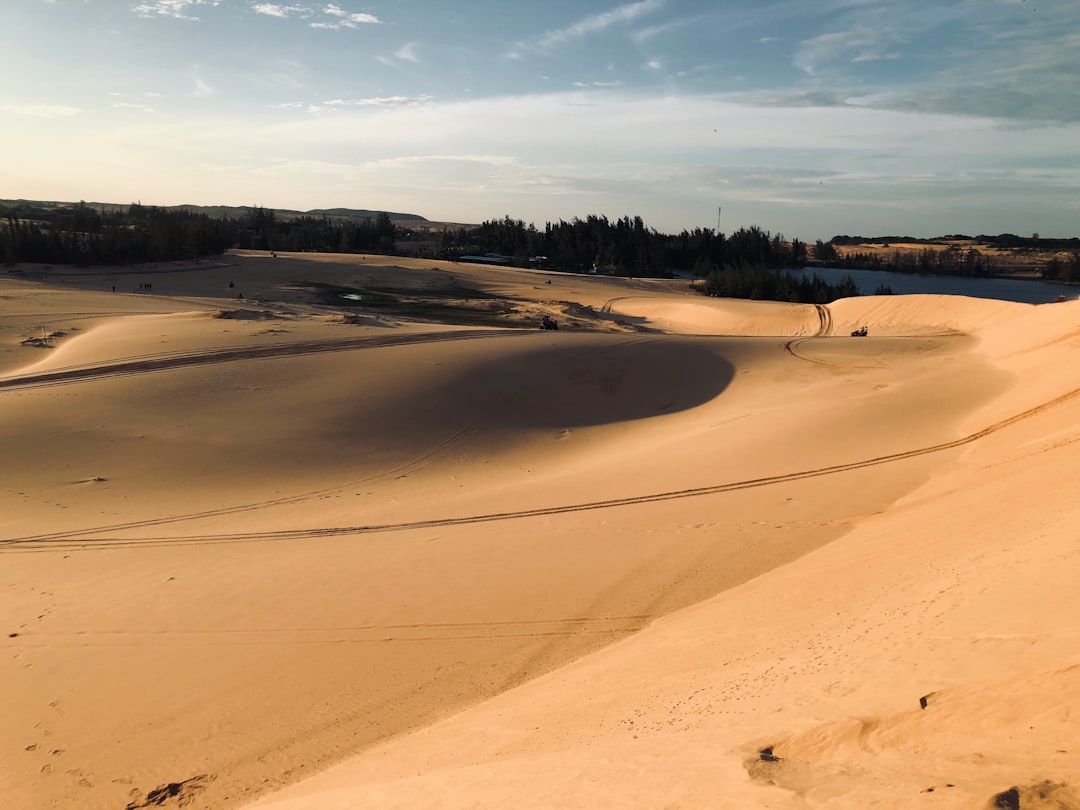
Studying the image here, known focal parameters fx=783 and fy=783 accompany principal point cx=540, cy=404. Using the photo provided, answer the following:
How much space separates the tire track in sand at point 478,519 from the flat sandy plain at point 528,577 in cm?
7

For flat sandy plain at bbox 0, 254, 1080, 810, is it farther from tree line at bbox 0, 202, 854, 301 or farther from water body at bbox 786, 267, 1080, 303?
water body at bbox 786, 267, 1080, 303

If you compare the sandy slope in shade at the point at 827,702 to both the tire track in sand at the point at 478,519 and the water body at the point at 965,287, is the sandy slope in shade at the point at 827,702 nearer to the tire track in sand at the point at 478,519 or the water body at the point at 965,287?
the tire track in sand at the point at 478,519

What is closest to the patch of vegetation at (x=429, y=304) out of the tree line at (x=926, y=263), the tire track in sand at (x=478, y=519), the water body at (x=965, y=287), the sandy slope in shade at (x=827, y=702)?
the tire track in sand at (x=478, y=519)

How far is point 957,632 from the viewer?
489 centimetres

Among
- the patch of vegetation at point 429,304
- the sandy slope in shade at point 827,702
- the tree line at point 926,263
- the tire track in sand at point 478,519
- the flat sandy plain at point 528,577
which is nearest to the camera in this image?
the sandy slope in shade at point 827,702

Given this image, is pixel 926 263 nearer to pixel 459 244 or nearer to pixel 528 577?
pixel 459 244

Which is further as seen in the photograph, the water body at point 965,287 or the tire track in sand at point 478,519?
the water body at point 965,287

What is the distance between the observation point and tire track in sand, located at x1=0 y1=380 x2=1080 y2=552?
10.0m

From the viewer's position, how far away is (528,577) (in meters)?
8.67

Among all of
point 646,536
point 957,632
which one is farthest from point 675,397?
point 957,632

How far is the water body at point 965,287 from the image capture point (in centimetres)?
4535

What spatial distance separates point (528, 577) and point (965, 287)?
5077 centimetres

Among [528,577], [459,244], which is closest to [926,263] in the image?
[459,244]

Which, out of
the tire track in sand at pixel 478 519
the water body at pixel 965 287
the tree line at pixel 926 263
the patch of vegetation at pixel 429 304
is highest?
the tree line at pixel 926 263
